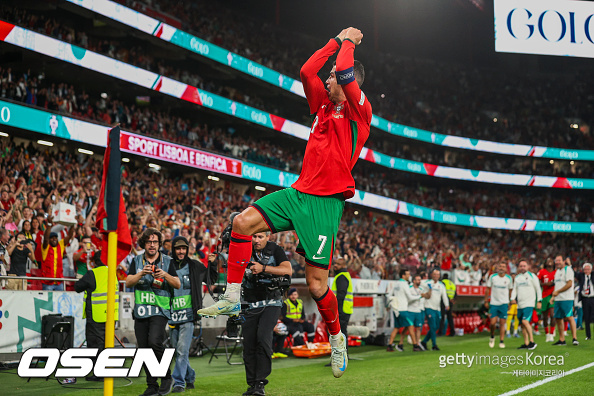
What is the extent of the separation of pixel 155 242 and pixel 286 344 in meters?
7.37

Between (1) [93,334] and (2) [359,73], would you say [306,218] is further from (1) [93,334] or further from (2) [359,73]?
(1) [93,334]

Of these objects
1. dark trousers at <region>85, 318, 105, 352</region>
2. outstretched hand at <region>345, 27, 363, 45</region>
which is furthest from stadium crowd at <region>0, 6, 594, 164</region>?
outstretched hand at <region>345, 27, 363, 45</region>

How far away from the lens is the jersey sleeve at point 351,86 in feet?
16.5

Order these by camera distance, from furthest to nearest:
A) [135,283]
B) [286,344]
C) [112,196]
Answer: [286,344] → [135,283] → [112,196]

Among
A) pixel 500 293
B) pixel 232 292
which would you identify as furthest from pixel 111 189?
pixel 500 293

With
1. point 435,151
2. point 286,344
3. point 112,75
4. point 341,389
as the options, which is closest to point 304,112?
point 435,151

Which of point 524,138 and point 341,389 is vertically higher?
point 524,138

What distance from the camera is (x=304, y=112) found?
43.9 m

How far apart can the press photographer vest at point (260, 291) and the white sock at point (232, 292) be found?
3812mm

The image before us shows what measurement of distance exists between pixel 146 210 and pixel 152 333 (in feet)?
40.2

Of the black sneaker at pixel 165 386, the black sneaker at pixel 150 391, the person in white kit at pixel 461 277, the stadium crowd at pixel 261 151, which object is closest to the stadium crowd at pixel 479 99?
the stadium crowd at pixel 261 151

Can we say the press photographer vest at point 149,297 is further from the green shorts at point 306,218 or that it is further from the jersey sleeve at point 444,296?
the jersey sleeve at point 444,296

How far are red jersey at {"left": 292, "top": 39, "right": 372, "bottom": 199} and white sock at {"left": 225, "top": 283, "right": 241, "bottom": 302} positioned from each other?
2.99 ft

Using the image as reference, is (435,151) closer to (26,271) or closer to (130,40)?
(130,40)
